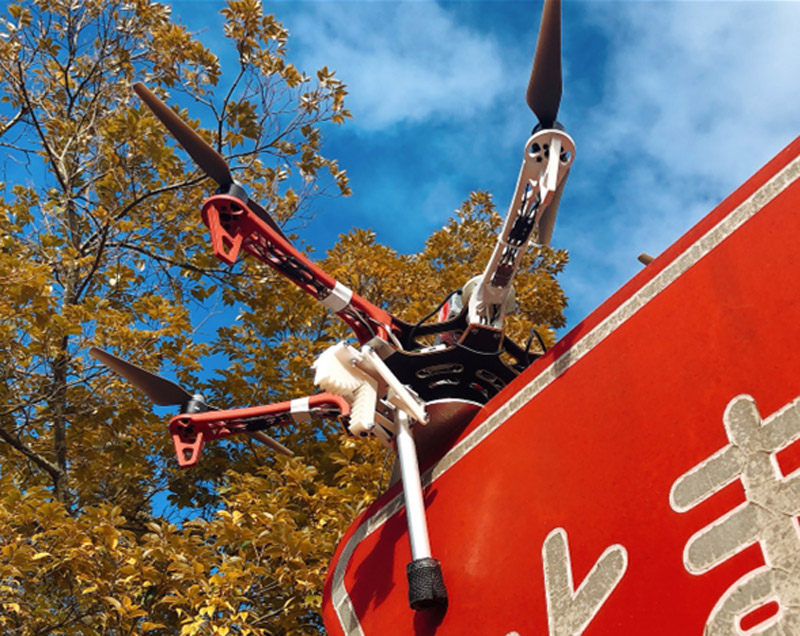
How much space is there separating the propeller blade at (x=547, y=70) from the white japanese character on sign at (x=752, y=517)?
2.29 metres

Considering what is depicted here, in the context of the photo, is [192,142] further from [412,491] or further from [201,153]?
[412,491]

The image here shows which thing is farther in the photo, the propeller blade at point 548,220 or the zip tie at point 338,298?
the zip tie at point 338,298

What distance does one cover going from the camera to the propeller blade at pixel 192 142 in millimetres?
6002

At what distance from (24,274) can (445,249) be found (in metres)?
7.41

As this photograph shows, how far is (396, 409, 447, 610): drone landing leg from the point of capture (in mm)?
4547

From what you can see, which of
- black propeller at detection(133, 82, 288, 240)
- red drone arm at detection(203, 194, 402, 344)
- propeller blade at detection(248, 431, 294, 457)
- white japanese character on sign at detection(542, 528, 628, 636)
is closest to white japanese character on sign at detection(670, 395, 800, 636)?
white japanese character on sign at detection(542, 528, 628, 636)

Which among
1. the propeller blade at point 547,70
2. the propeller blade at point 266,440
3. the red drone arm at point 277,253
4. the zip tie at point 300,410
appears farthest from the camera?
the propeller blade at point 266,440

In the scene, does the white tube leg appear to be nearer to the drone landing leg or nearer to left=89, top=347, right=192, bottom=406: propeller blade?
the drone landing leg

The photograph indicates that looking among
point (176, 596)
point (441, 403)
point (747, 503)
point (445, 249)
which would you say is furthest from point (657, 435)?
point (445, 249)

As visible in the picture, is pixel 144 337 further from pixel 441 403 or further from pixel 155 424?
pixel 441 403

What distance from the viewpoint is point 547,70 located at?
16.2 feet

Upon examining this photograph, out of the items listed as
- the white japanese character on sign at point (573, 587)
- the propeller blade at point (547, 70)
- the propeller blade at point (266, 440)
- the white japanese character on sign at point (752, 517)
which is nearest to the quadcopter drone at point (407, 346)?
the propeller blade at point (547, 70)

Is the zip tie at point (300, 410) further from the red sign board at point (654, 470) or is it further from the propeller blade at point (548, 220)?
the propeller blade at point (548, 220)

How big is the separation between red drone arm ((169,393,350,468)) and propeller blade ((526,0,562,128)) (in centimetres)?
258
